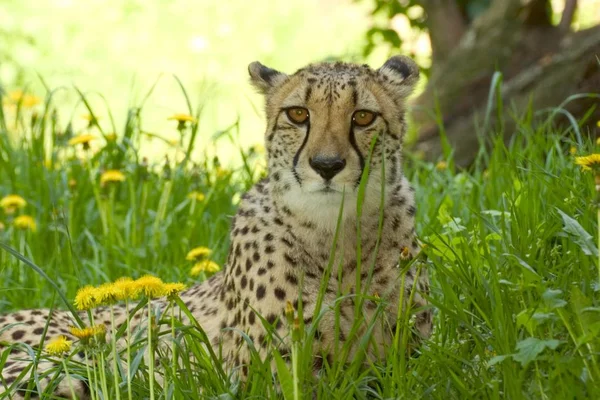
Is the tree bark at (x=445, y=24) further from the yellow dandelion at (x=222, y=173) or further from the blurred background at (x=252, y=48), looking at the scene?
the yellow dandelion at (x=222, y=173)

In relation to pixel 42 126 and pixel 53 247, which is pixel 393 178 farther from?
pixel 42 126

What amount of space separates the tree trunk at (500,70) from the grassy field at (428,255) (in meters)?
1.39

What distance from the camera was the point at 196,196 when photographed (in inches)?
211

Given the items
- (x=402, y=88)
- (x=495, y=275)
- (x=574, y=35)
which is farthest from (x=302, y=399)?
(x=574, y=35)

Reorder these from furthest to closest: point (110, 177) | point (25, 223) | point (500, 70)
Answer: point (500, 70) < point (25, 223) < point (110, 177)

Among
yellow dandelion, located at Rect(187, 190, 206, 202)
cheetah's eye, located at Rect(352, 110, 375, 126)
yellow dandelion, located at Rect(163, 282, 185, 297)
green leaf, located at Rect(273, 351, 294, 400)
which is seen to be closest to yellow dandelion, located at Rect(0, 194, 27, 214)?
yellow dandelion, located at Rect(187, 190, 206, 202)

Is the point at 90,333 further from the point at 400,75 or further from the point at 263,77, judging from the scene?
the point at 400,75

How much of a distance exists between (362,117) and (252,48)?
8798mm

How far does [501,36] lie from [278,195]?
14.4 ft

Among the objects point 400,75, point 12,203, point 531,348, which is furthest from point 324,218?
point 12,203

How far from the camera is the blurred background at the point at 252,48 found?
748 cm

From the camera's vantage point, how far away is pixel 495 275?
312 cm

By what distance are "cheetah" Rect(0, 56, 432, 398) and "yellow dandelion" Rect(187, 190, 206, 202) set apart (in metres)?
1.44

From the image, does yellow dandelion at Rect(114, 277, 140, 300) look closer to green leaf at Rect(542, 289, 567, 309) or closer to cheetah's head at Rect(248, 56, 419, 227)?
cheetah's head at Rect(248, 56, 419, 227)
